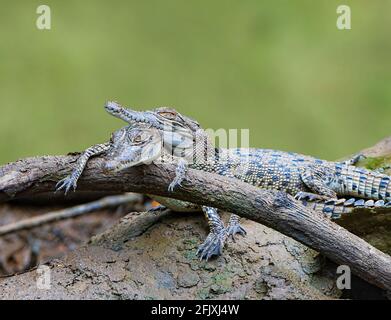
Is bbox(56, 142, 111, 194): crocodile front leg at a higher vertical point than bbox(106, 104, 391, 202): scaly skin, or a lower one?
higher

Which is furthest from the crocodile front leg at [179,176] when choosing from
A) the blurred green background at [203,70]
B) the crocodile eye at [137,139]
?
the blurred green background at [203,70]

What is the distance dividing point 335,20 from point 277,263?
123 inches

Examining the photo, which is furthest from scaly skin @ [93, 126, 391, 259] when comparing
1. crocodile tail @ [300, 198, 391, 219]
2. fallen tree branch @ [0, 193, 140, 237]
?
fallen tree branch @ [0, 193, 140, 237]

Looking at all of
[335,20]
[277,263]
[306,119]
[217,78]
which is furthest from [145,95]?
[277,263]

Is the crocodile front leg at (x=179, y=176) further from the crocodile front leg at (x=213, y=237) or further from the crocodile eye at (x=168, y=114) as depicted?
the crocodile eye at (x=168, y=114)

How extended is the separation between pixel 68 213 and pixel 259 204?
186 centimetres

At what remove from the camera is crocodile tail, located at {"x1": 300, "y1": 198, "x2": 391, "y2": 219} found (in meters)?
2.49

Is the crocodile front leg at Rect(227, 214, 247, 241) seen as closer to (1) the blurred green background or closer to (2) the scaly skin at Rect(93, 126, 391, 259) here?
(2) the scaly skin at Rect(93, 126, 391, 259)

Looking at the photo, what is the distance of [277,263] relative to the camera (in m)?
2.46

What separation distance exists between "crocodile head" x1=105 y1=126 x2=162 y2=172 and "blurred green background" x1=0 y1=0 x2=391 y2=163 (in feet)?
8.14

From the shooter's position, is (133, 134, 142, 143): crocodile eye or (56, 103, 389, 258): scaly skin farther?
(56, 103, 389, 258): scaly skin

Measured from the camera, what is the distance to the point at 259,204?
2.20m

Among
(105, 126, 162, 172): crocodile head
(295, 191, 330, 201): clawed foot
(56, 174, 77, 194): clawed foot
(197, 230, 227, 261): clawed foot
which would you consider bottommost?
(197, 230, 227, 261): clawed foot
